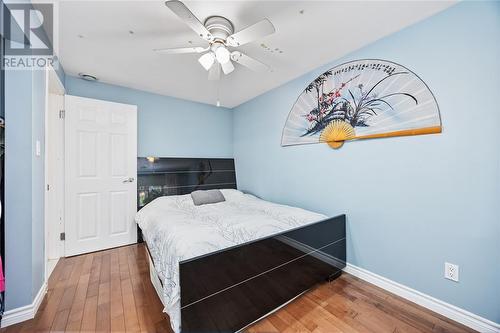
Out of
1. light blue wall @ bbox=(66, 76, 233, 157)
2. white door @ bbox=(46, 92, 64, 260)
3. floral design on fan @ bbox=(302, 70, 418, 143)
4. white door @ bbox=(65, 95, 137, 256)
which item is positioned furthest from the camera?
light blue wall @ bbox=(66, 76, 233, 157)

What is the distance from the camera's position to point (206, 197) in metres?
3.02

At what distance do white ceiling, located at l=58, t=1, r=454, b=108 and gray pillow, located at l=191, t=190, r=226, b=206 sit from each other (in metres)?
1.61

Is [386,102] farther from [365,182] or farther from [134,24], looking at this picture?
[134,24]

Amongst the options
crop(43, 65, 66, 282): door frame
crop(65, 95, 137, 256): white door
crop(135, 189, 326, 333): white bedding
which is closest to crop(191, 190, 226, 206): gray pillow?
crop(135, 189, 326, 333): white bedding

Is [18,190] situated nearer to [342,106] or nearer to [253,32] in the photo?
[253,32]

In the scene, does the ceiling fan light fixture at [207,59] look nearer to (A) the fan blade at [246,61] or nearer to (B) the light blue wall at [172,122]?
(A) the fan blade at [246,61]

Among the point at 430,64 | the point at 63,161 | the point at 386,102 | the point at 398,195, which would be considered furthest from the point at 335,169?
the point at 63,161

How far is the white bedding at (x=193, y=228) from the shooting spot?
1427 millimetres

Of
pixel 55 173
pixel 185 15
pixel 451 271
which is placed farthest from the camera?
pixel 55 173

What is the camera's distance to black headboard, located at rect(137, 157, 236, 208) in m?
3.20

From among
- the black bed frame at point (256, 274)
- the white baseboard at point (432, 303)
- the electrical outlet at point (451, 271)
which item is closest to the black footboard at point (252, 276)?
the black bed frame at point (256, 274)

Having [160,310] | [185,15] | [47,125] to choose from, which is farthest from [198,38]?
[160,310]

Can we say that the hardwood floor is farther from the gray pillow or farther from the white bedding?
the gray pillow

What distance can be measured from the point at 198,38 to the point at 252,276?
7.01ft
